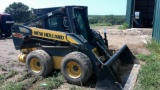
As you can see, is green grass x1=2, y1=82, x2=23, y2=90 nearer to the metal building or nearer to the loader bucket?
the loader bucket

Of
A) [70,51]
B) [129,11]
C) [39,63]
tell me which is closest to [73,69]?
[70,51]

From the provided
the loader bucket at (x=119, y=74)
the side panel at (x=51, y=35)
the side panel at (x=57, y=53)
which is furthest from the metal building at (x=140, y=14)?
the side panel at (x=57, y=53)

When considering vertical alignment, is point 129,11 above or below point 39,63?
above

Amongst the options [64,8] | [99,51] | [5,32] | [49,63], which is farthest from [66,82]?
[5,32]

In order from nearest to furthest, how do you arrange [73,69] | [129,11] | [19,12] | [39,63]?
1. [73,69]
2. [39,63]
3. [129,11]
4. [19,12]

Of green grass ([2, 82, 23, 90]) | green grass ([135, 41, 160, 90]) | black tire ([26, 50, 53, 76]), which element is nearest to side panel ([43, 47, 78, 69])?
black tire ([26, 50, 53, 76])

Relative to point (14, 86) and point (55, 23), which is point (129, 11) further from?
point (14, 86)

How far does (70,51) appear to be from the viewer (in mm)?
6188

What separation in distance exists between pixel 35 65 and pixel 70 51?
1189 millimetres

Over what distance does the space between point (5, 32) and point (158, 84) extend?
1197 cm

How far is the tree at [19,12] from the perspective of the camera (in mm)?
34606

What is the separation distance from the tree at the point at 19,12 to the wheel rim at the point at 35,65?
27.4 meters

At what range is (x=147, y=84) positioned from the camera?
5625 millimetres

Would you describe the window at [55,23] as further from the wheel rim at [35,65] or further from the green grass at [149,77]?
the green grass at [149,77]
